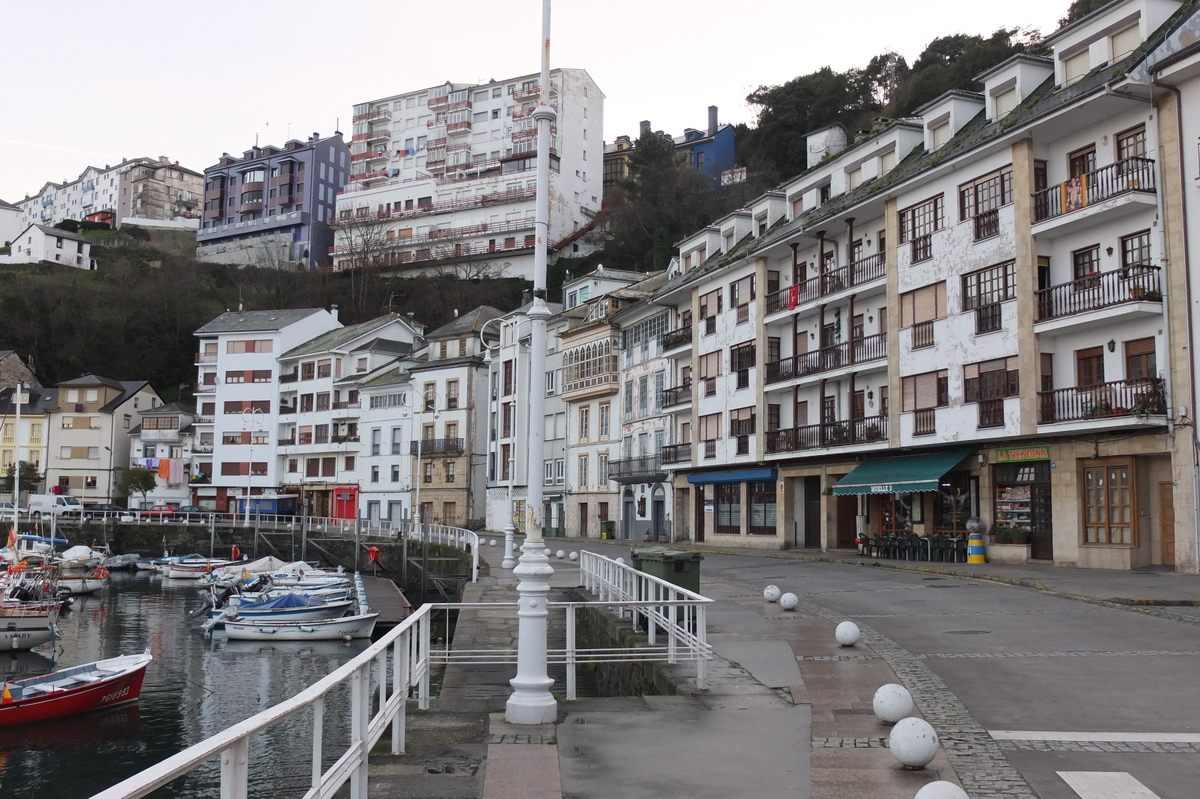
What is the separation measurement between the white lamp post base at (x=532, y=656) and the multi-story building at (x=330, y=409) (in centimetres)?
7048

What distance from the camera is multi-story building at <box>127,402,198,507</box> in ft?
287

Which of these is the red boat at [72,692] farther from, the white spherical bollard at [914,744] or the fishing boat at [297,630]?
the white spherical bollard at [914,744]

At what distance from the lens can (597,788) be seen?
24.4ft

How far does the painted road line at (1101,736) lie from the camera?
847 centimetres

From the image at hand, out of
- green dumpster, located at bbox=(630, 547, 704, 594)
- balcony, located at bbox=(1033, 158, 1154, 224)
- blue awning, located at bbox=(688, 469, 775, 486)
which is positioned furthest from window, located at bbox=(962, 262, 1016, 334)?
green dumpster, located at bbox=(630, 547, 704, 594)

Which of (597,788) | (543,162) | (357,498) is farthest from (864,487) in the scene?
(357,498)

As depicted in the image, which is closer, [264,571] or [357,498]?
[264,571]

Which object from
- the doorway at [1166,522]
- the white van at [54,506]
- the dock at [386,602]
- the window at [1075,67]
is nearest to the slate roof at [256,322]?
the white van at [54,506]

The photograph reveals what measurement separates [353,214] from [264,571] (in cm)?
6312

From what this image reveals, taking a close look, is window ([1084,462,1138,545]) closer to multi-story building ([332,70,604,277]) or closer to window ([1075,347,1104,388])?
window ([1075,347,1104,388])

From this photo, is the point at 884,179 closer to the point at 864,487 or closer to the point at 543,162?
the point at 864,487

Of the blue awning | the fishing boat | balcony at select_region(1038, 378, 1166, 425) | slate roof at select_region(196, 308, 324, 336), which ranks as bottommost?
the fishing boat

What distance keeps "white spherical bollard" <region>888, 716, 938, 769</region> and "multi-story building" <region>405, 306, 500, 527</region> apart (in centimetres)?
6400

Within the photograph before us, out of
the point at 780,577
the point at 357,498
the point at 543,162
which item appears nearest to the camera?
the point at 543,162
